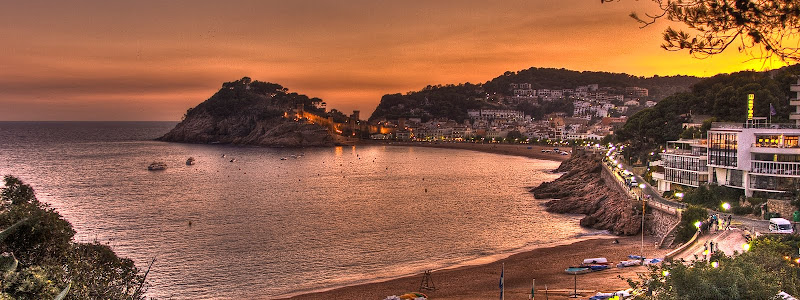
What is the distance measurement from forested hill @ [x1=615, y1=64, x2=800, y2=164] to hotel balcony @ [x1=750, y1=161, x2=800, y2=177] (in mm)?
9384

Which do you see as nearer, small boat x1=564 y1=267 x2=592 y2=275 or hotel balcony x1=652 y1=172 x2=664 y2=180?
small boat x1=564 y1=267 x2=592 y2=275

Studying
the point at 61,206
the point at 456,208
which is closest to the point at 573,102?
the point at 456,208

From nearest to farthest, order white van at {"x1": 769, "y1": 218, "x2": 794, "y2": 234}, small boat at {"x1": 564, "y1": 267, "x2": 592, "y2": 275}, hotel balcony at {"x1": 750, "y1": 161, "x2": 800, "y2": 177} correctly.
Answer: white van at {"x1": 769, "y1": 218, "x2": 794, "y2": 234}
small boat at {"x1": 564, "y1": 267, "x2": 592, "y2": 275}
hotel balcony at {"x1": 750, "y1": 161, "x2": 800, "y2": 177}

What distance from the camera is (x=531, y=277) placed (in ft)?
75.0

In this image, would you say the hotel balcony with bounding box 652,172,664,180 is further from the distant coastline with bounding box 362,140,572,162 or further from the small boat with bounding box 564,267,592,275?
the distant coastline with bounding box 362,140,572,162

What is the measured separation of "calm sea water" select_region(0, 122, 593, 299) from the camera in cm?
2436

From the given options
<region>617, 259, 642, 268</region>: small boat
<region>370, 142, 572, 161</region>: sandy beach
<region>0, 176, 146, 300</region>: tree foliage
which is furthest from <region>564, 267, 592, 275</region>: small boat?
<region>370, 142, 572, 161</region>: sandy beach

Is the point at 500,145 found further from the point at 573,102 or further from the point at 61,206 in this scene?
the point at 61,206

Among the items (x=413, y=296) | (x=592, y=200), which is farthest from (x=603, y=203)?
(x=413, y=296)

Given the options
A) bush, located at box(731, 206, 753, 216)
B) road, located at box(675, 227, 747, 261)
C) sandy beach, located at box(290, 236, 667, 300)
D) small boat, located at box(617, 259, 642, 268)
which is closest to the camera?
road, located at box(675, 227, 747, 261)

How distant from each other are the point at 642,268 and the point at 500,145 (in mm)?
104446

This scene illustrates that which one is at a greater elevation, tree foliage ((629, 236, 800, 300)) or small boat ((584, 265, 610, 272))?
tree foliage ((629, 236, 800, 300))

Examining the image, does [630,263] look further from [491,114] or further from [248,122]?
[491,114]

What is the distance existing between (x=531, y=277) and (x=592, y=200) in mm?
17059
